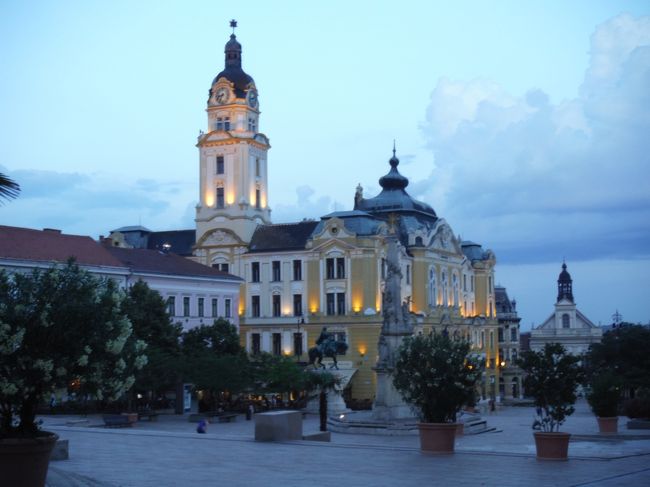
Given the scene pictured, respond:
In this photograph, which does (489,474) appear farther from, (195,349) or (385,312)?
(195,349)

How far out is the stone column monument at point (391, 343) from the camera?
41.1m

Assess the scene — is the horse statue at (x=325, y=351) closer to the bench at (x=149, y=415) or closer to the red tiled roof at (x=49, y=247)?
the bench at (x=149, y=415)

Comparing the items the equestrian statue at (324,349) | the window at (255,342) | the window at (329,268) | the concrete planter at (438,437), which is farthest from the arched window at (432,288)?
the concrete planter at (438,437)

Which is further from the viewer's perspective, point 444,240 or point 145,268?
point 444,240

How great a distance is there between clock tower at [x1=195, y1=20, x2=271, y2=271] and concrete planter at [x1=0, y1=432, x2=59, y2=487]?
65590 mm

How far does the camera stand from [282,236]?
81.4m

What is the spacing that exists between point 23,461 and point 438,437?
13.2 m

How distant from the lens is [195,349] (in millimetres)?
59812

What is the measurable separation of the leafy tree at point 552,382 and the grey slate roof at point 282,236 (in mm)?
54256

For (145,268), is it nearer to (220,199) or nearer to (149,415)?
(149,415)

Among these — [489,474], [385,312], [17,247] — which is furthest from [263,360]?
[489,474]

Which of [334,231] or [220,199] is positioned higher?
[220,199]

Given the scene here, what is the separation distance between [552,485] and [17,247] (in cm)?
4409

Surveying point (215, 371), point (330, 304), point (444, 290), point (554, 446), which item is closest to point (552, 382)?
point (554, 446)
